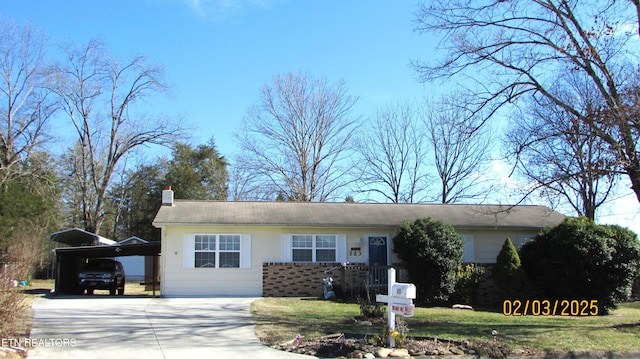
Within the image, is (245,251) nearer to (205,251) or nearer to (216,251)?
(216,251)

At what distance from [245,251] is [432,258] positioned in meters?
6.65

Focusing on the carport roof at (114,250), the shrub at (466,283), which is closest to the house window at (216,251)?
the carport roof at (114,250)

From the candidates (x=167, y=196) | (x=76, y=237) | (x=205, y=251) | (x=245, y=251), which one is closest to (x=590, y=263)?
(x=245, y=251)

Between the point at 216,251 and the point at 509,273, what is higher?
the point at 216,251

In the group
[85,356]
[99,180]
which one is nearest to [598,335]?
[85,356]

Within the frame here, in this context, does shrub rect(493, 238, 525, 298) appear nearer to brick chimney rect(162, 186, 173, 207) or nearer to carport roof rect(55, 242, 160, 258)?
brick chimney rect(162, 186, 173, 207)

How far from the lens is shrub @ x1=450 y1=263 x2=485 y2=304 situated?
60.5 ft

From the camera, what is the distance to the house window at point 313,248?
20.0m

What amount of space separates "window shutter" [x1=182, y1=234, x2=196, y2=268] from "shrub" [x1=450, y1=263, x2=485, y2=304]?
917 cm

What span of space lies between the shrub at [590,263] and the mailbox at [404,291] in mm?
10031

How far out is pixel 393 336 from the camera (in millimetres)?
9328

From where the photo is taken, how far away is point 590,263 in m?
16.8

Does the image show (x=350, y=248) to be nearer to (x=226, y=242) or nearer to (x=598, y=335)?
(x=226, y=242)
